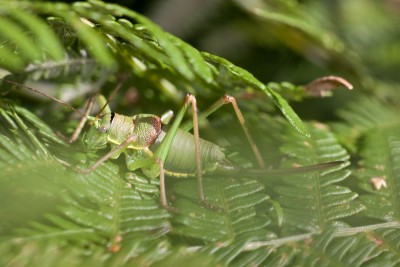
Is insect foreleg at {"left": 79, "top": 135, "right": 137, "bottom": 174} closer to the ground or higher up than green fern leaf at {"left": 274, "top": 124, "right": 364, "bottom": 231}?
closer to the ground

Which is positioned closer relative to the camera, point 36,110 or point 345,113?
point 36,110

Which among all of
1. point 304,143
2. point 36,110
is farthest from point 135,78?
point 304,143

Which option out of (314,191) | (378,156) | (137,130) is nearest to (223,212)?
(314,191)

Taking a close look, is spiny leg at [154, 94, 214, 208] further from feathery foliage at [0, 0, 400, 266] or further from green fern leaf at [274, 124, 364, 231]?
green fern leaf at [274, 124, 364, 231]

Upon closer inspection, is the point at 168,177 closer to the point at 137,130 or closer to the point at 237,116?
the point at 137,130

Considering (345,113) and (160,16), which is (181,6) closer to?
(160,16)

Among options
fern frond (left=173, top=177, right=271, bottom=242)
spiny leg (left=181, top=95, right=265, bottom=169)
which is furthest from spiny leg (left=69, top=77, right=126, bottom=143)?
fern frond (left=173, top=177, right=271, bottom=242)

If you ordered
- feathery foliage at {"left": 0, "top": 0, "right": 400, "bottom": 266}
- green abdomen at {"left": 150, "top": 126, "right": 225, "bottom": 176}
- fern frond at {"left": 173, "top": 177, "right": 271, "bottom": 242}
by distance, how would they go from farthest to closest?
green abdomen at {"left": 150, "top": 126, "right": 225, "bottom": 176} → fern frond at {"left": 173, "top": 177, "right": 271, "bottom": 242} → feathery foliage at {"left": 0, "top": 0, "right": 400, "bottom": 266}

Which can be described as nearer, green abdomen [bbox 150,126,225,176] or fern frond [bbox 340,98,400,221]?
fern frond [bbox 340,98,400,221]
